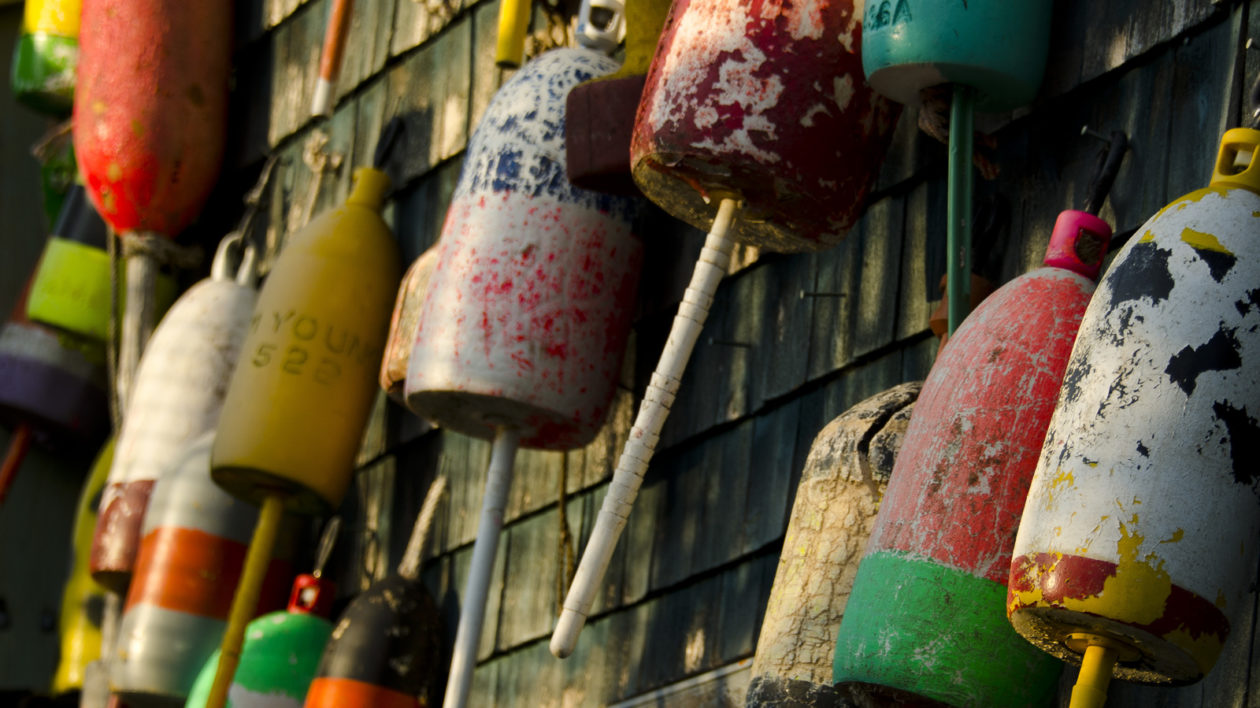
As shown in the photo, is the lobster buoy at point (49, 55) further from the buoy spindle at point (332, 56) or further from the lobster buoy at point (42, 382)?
the buoy spindle at point (332, 56)

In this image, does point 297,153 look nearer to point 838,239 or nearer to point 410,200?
point 410,200

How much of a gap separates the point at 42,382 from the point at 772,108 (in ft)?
7.92

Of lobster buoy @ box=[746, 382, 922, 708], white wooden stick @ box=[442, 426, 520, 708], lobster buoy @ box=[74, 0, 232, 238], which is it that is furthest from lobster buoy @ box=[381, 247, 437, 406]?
lobster buoy @ box=[74, 0, 232, 238]

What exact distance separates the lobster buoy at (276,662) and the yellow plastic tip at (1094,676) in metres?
1.64

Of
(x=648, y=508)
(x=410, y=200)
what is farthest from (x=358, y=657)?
(x=410, y=200)

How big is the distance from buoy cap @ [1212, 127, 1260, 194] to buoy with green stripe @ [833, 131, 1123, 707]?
0.19 meters


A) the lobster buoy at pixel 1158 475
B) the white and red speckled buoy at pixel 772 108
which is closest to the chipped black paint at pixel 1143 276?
the lobster buoy at pixel 1158 475

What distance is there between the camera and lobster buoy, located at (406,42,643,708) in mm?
2400

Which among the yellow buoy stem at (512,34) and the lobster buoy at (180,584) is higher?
the yellow buoy stem at (512,34)

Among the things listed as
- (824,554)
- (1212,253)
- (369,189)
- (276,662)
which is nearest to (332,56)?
(369,189)

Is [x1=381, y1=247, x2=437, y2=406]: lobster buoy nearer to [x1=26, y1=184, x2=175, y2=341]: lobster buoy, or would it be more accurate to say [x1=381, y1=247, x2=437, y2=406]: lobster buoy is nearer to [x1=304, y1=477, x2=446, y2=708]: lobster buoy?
[x1=304, y1=477, x2=446, y2=708]: lobster buoy

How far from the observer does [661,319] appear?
8.44 ft

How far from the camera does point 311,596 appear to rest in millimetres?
2994

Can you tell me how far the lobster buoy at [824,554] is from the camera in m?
1.78
